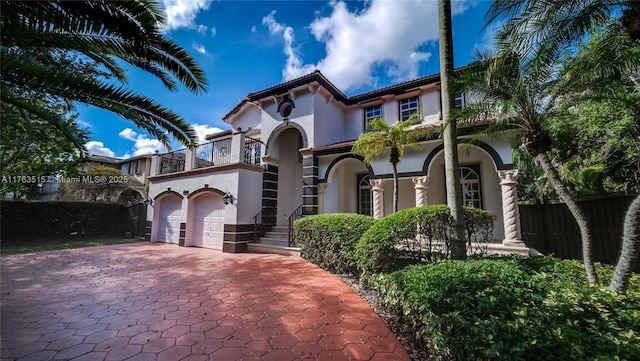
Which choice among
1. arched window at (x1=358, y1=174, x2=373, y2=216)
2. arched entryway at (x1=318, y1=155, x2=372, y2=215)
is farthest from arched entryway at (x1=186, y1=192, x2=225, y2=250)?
arched window at (x1=358, y1=174, x2=373, y2=216)

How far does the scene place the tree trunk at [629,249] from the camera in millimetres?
3438

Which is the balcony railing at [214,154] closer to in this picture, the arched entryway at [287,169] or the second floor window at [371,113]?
the arched entryway at [287,169]

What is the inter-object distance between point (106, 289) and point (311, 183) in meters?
8.27

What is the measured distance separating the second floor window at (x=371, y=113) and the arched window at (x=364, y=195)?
9.06 ft

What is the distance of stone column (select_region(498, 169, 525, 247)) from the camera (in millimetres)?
8465

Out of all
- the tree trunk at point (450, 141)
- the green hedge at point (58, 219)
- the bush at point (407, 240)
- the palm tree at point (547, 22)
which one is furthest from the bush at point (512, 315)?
the green hedge at point (58, 219)

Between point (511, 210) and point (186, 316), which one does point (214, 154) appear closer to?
point (186, 316)

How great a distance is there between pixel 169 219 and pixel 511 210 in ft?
51.2

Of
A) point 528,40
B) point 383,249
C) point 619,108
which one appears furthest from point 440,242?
point 619,108

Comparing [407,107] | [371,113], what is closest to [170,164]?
[371,113]

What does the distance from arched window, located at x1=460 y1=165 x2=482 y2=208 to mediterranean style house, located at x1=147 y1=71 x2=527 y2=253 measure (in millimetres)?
39

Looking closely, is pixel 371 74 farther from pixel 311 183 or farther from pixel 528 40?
pixel 528 40

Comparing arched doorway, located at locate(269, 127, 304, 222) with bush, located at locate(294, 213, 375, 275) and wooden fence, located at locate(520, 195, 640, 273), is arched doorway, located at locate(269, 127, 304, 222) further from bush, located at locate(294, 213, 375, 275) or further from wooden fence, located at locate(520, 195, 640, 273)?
wooden fence, located at locate(520, 195, 640, 273)

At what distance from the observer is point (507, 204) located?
28.8 ft
